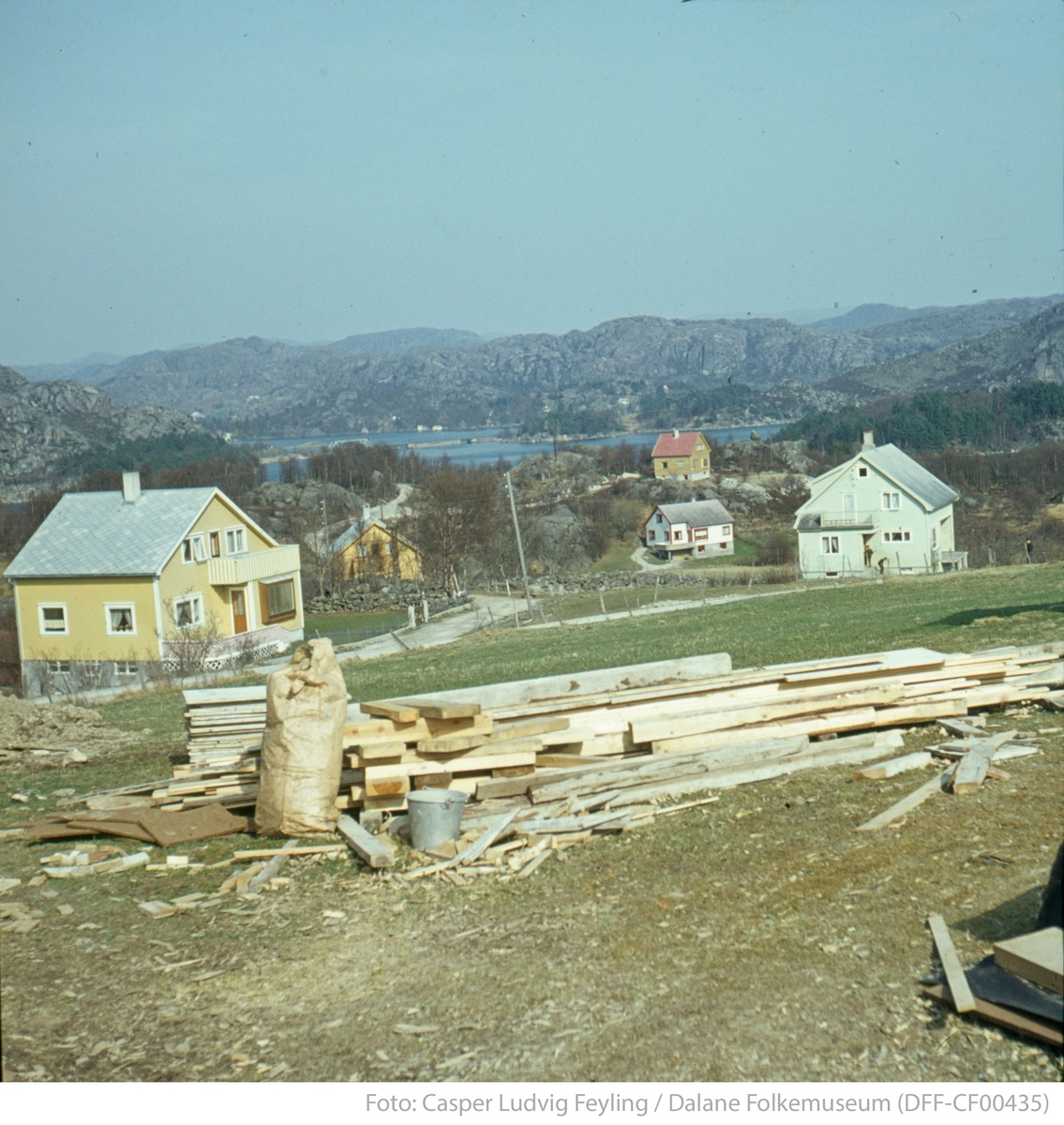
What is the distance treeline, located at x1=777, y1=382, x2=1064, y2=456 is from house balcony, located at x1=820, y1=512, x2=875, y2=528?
280 feet

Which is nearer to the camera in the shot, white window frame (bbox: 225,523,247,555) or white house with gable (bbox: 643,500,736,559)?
white window frame (bbox: 225,523,247,555)

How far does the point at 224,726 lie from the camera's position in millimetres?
11406

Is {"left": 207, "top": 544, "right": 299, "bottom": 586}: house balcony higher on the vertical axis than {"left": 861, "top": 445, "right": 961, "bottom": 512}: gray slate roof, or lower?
lower

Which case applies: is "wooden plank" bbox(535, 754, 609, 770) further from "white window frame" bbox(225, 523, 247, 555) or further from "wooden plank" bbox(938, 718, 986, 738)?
"white window frame" bbox(225, 523, 247, 555)

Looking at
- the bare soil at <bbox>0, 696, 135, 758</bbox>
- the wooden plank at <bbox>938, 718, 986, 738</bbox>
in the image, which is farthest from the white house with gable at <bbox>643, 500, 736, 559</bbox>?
the wooden plank at <bbox>938, 718, 986, 738</bbox>

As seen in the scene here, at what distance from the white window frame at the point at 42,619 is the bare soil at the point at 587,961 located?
35700mm

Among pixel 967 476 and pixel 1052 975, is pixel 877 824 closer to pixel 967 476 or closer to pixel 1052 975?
pixel 1052 975

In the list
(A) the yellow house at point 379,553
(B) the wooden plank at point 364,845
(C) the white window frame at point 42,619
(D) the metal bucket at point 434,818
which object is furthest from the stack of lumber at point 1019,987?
(A) the yellow house at point 379,553

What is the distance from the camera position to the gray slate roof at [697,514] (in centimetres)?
9088

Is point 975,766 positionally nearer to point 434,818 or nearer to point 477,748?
point 477,748

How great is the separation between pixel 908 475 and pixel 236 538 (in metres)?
39.5

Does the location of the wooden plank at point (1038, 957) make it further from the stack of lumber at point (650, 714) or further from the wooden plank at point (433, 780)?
the wooden plank at point (433, 780)

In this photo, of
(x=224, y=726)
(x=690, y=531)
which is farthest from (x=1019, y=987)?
(x=690, y=531)

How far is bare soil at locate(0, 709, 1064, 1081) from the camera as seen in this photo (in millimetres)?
5410
